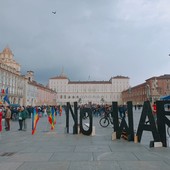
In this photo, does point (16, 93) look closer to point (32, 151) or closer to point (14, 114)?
point (14, 114)

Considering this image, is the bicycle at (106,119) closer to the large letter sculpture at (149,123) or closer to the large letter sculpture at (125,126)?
the large letter sculpture at (125,126)

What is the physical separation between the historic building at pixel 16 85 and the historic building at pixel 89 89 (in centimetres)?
4999

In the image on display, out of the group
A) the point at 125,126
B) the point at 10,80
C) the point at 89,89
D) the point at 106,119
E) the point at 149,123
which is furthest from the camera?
the point at 89,89

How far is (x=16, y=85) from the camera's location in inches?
2857

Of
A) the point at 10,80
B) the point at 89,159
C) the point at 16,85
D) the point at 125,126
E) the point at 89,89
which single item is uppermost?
the point at 89,89

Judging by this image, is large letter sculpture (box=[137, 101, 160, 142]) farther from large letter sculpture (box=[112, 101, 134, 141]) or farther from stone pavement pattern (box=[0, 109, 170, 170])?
stone pavement pattern (box=[0, 109, 170, 170])

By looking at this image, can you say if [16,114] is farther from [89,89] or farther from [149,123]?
[89,89]

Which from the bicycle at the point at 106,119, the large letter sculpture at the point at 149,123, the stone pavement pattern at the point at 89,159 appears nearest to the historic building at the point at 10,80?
the bicycle at the point at 106,119

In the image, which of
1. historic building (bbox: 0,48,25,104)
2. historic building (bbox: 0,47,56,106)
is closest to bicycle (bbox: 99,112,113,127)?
historic building (bbox: 0,47,56,106)

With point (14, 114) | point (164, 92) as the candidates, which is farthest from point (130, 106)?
point (164, 92)

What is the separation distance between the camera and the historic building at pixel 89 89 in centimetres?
15462

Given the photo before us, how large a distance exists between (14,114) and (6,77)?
4264 centimetres

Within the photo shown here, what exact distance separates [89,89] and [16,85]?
3502 inches

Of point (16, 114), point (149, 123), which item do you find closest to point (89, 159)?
point (149, 123)
